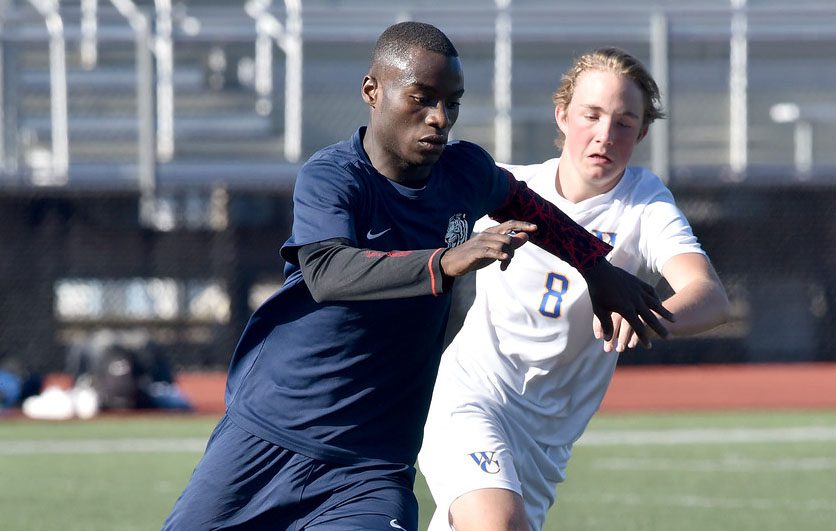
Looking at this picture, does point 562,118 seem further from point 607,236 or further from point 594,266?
point 594,266

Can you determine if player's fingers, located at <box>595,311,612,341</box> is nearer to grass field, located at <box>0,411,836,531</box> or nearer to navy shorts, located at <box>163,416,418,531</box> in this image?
navy shorts, located at <box>163,416,418,531</box>

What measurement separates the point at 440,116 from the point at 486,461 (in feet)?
4.17

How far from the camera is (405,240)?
3.27m

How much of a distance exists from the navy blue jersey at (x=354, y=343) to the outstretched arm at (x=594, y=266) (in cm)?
33

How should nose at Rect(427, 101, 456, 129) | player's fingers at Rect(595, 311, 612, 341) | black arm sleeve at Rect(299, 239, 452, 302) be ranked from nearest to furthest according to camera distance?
black arm sleeve at Rect(299, 239, 452, 302), nose at Rect(427, 101, 456, 129), player's fingers at Rect(595, 311, 612, 341)

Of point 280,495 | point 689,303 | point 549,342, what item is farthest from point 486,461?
point 280,495

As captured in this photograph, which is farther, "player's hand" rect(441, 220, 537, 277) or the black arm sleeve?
the black arm sleeve

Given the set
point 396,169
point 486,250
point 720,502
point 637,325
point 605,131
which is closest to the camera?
point 486,250

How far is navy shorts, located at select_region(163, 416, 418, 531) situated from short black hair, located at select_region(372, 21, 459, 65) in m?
1.00

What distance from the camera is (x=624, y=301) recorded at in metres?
3.54

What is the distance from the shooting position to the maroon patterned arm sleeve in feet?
12.2

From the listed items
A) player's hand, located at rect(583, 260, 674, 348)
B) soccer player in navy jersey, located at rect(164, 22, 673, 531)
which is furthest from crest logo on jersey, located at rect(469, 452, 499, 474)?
player's hand, located at rect(583, 260, 674, 348)

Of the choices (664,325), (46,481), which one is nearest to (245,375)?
(664,325)

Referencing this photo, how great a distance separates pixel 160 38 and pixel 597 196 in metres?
9.59
